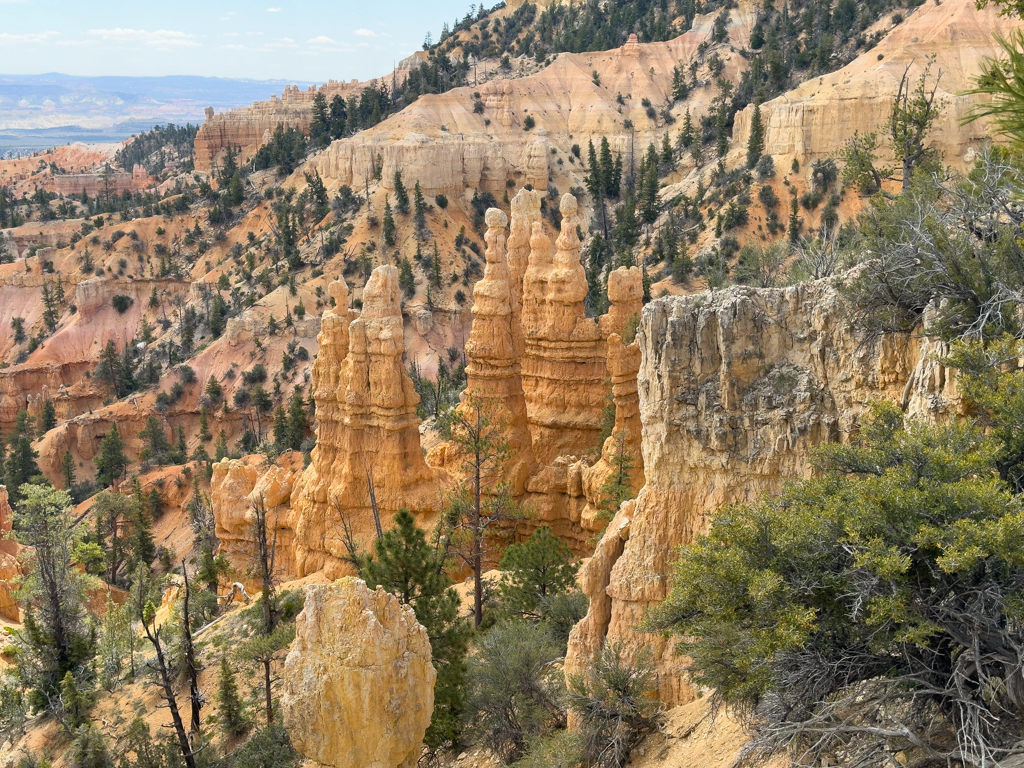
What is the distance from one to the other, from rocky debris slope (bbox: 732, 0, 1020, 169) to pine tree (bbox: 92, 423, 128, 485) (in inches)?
1874

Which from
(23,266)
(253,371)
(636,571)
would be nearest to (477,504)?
(636,571)

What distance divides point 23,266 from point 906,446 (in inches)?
3876

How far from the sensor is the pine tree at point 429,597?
1816cm

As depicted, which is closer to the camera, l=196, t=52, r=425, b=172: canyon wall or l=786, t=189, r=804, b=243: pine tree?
l=786, t=189, r=804, b=243: pine tree

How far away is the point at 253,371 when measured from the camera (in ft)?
227

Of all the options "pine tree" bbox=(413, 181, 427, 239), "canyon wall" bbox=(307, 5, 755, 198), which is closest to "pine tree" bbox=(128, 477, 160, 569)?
"pine tree" bbox=(413, 181, 427, 239)

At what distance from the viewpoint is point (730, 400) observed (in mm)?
14102

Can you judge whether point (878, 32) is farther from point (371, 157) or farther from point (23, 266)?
point (23, 266)

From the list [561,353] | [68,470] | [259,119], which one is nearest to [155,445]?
[68,470]

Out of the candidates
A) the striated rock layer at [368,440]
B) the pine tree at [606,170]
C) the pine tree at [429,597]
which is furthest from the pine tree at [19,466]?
the pine tree at [606,170]

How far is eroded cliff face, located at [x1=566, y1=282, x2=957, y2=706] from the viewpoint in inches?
533

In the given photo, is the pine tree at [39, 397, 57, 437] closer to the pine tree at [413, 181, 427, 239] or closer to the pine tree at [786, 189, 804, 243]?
the pine tree at [413, 181, 427, 239]

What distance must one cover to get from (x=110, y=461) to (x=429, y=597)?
46686 millimetres

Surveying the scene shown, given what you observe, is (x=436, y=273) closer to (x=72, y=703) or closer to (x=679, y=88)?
(x=679, y=88)
